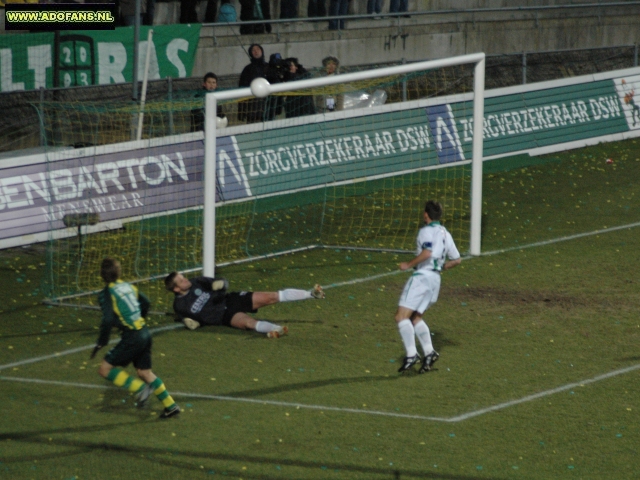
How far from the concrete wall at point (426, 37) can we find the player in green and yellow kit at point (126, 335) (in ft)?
48.2

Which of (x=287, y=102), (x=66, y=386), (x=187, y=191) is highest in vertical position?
(x=287, y=102)

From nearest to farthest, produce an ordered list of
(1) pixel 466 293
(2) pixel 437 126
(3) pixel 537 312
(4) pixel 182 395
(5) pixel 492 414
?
1. (5) pixel 492 414
2. (4) pixel 182 395
3. (3) pixel 537 312
4. (1) pixel 466 293
5. (2) pixel 437 126

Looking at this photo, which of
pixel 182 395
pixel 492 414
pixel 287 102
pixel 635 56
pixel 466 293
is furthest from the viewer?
pixel 635 56

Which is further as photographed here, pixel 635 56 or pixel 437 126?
pixel 635 56

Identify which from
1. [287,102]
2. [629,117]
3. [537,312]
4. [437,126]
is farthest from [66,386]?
[629,117]

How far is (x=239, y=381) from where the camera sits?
10578mm

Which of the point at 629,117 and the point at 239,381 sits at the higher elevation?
the point at 629,117

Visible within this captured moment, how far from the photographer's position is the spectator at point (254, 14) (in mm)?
24797

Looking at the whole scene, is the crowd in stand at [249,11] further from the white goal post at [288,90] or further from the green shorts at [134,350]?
the green shorts at [134,350]

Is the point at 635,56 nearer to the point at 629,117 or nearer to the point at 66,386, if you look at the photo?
the point at 629,117

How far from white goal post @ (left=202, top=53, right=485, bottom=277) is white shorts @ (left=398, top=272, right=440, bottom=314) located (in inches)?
141

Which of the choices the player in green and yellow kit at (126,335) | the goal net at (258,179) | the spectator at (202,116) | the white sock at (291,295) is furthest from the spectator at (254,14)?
the player in green and yellow kit at (126,335)

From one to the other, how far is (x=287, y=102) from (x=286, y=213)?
2142 millimetres

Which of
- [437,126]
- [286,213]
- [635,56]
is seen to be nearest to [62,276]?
[286,213]
